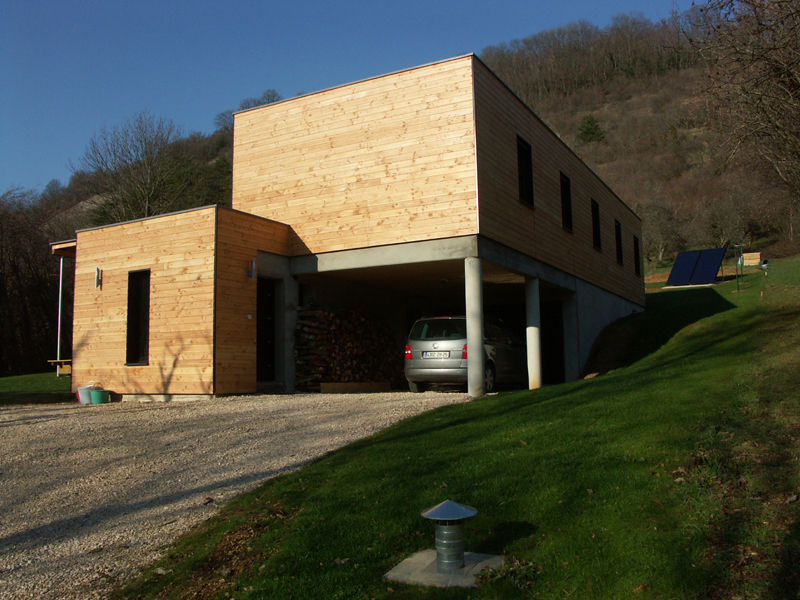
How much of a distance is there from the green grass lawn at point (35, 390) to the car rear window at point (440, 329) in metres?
7.52

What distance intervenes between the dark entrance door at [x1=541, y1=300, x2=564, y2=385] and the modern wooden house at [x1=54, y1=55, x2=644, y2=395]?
631cm

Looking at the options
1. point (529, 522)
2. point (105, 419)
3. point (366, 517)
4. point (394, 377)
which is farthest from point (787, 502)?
point (394, 377)

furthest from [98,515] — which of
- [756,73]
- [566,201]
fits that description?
[566,201]

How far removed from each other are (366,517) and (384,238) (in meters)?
8.10

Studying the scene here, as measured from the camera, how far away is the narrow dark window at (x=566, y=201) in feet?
54.9

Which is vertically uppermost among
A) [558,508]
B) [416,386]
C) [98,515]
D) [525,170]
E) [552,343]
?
[525,170]

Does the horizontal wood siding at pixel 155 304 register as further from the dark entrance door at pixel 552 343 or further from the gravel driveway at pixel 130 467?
the dark entrance door at pixel 552 343

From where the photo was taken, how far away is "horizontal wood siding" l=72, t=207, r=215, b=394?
1163 cm

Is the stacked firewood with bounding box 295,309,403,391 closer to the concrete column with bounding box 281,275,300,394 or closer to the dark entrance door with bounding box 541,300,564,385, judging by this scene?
the concrete column with bounding box 281,275,300,394

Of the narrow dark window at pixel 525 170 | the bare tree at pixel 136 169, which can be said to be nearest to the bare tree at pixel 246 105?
the bare tree at pixel 136 169

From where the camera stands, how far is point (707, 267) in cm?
A: 3025

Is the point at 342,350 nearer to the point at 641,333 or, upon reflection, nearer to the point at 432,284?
the point at 432,284

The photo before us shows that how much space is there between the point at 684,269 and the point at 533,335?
67.1 feet

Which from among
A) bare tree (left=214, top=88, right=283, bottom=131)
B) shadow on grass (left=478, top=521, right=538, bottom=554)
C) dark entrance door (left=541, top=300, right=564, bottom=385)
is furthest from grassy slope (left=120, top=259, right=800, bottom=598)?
bare tree (left=214, top=88, right=283, bottom=131)
